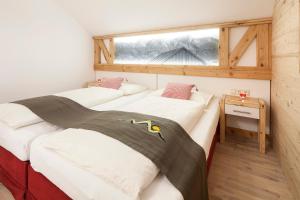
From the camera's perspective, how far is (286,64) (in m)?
1.72

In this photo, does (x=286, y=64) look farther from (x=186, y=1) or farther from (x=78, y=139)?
(x=78, y=139)

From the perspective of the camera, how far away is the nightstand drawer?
7.48ft

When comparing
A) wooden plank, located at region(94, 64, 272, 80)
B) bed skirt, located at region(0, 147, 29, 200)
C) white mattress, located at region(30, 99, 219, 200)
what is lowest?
bed skirt, located at region(0, 147, 29, 200)

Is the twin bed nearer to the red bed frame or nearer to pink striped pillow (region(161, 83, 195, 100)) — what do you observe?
the red bed frame

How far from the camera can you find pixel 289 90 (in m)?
1.63

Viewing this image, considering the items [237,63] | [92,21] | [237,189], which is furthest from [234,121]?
[92,21]

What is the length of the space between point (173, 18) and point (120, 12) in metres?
0.91

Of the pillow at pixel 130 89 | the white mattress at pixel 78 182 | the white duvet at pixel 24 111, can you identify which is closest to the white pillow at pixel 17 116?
the white duvet at pixel 24 111

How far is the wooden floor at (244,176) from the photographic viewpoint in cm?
158

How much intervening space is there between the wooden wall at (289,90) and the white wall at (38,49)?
3405 millimetres

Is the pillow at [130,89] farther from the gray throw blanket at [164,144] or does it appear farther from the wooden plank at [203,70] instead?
the gray throw blanket at [164,144]

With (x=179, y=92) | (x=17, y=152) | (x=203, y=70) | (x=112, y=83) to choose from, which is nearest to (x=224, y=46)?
(x=203, y=70)

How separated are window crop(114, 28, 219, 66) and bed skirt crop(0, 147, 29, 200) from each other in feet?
8.41

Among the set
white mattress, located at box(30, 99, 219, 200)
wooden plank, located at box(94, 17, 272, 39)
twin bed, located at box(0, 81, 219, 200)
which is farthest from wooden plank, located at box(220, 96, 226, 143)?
white mattress, located at box(30, 99, 219, 200)
